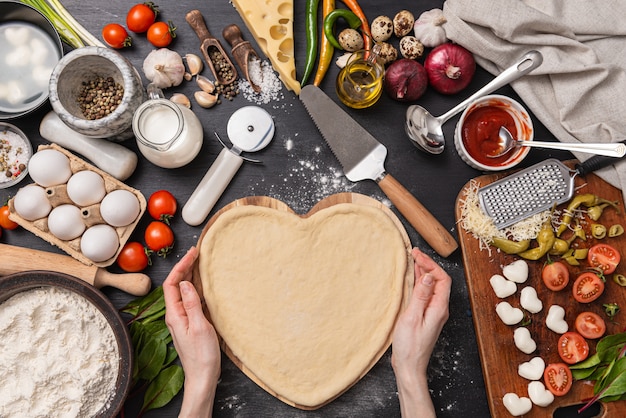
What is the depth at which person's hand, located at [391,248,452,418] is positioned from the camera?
2100 millimetres

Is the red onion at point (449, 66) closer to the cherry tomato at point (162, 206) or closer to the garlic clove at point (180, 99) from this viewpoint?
the garlic clove at point (180, 99)

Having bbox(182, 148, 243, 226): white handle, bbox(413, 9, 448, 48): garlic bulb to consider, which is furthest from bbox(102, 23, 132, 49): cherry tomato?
bbox(413, 9, 448, 48): garlic bulb

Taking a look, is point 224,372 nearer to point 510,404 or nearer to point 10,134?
point 510,404

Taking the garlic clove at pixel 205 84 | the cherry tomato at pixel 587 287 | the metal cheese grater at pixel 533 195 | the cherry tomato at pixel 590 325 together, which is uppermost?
the garlic clove at pixel 205 84

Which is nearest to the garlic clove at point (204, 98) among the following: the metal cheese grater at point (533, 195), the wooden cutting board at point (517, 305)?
the wooden cutting board at point (517, 305)

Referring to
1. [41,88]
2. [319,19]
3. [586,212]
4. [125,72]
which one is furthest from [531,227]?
[41,88]

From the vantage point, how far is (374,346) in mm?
2201

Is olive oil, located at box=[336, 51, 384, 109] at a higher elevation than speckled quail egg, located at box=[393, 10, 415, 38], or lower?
lower

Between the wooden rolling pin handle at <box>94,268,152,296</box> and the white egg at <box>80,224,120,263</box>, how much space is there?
71mm

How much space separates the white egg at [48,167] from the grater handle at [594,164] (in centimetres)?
228

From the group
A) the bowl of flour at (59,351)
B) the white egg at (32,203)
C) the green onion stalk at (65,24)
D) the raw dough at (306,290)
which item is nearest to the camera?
the bowl of flour at (59,351)

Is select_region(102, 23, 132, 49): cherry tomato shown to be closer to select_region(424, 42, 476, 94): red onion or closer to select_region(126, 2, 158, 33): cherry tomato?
select_region(126, 2, 158, 33): cherry tomato

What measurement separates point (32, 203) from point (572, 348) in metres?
2.41

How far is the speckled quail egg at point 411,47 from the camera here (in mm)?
2330
